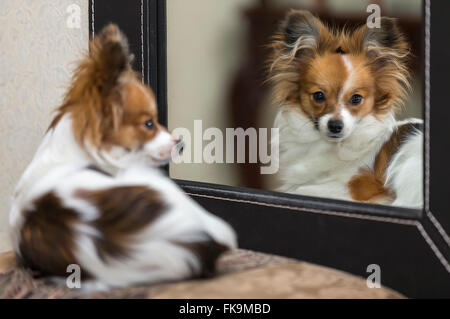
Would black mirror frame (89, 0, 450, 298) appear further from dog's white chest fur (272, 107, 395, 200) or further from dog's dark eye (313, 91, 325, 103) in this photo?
dog's dark eye (313, 91, 325, 103)

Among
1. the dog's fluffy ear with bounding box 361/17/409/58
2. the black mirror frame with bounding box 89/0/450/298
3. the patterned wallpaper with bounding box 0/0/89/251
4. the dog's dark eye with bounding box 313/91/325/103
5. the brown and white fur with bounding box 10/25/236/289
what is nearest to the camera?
the brown and white fur with bounding box 10/25/236/289

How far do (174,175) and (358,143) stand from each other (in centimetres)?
47

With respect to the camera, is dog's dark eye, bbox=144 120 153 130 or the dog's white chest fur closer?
dog's dark eye, bbox=144 120 153 130

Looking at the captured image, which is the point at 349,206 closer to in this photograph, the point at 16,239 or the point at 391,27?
the point at 391,27

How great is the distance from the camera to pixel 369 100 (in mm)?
1470

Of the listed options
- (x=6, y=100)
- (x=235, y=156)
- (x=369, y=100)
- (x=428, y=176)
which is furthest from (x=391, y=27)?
(x=6, y=100)

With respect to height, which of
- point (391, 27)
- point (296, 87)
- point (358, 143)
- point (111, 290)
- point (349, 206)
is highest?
point (391, 27)

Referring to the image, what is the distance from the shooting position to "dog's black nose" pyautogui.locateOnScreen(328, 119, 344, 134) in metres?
1.47

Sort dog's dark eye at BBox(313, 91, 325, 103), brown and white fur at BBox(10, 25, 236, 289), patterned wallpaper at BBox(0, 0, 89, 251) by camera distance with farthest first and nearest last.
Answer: patterned wallpaper at BBox(0, 0, 89, 251), dog's dark eye at BBox(313, 91, 325, 103), brown and white fur at BBox(10, 25, 236, 289)

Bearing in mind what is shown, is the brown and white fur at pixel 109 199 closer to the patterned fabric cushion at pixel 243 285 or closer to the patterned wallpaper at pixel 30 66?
the patterned fabric cushion at pixel 243 285

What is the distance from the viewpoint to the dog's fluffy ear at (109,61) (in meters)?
1.15

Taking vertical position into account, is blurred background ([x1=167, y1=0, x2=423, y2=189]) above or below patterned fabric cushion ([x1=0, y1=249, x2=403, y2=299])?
above

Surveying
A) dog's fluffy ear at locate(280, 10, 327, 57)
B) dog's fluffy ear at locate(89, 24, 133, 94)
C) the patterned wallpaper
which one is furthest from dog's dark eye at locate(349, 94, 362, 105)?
the patterned wallpaper

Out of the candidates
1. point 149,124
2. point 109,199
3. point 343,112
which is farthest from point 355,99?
point 109,199
